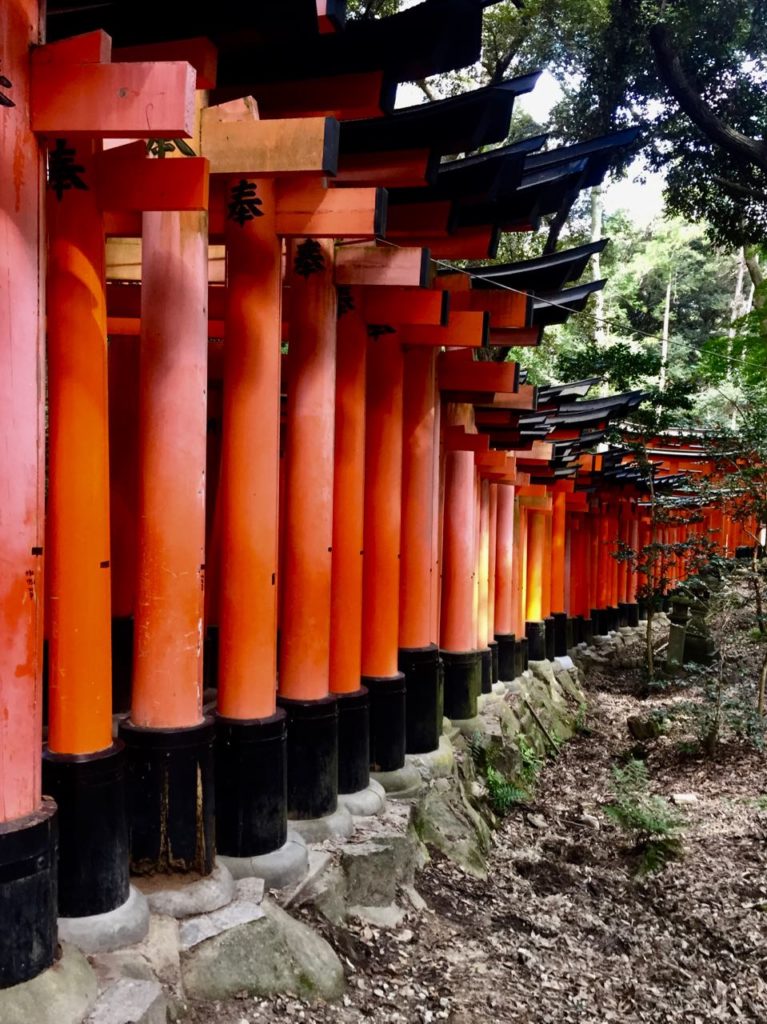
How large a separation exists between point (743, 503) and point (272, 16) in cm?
1057

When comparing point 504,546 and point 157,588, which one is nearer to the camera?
point 157,588

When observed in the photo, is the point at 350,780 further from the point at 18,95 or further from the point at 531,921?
the point at 18,95

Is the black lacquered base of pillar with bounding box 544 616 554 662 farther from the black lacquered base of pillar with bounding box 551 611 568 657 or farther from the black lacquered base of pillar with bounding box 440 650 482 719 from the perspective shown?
the black lacquered base of pillar with bounding box 440 650 482 719

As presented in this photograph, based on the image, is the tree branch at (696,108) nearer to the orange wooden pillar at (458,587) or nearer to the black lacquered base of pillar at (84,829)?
the orange wooden pillar at (458,587)

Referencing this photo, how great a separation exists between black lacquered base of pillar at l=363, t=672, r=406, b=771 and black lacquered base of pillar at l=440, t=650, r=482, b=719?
8.57 ft

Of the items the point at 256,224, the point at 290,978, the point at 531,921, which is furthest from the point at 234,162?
the point at 531,921

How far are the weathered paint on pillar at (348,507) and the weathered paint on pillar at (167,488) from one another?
1978mm

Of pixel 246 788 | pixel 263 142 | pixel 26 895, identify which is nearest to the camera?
pixel 26 895

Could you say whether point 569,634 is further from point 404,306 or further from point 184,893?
point 184,893

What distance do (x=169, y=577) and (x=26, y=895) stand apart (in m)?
1.56

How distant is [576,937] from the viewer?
6480 mm

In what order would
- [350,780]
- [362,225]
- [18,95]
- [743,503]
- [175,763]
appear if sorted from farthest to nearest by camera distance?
[743,503]
[350,780]
[362,225]
[175,763]
[18,95]

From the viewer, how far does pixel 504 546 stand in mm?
13195

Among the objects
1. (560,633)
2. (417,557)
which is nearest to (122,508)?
(417,557)
